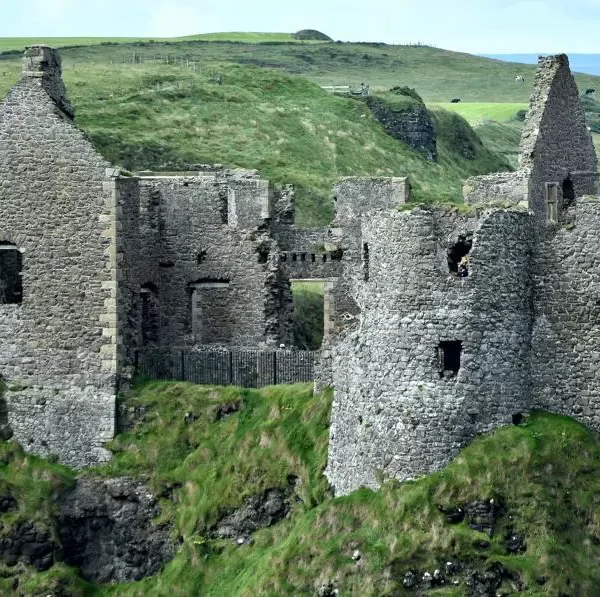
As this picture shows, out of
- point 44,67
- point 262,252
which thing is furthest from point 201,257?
point 44,67

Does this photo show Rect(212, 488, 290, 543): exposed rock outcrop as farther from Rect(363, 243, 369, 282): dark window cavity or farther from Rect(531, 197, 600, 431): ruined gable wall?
Rect(531, 197, 600, 431): ruined gable wall

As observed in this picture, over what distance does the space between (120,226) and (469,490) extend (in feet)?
48.5

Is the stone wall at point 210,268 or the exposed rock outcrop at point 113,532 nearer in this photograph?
the exposed rock outcrop at point 113,532

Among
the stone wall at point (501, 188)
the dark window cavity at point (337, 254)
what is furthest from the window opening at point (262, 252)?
the stone wall at point (501, 188)

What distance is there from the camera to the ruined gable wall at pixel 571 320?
152 ft

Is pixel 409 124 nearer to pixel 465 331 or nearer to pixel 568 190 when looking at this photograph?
pixel 568 190

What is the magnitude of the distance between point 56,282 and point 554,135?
13318mm

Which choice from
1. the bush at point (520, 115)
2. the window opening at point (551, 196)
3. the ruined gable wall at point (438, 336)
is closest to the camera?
the ruined gable wall at point (438, 336)

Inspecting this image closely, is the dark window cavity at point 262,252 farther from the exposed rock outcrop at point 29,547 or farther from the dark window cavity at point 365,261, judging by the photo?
the exposed rock outcrop at point 29,547

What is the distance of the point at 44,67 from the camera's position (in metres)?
56.5

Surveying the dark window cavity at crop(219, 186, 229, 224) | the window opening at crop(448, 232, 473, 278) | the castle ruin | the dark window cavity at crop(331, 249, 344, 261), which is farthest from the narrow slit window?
the dark window cavity at crop(331, 249, 344, 261)

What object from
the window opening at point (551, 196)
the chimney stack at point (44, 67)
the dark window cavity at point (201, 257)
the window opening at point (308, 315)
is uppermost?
the chimney stack at point (44, 67)

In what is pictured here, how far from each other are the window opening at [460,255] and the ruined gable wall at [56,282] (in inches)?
477

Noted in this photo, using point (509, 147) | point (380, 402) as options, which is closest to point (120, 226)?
point (380, 402)
